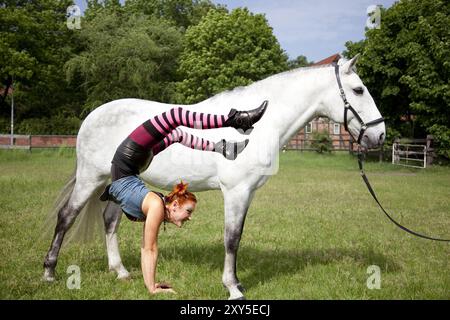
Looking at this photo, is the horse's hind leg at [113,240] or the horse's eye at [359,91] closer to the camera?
the horse's eye at [359,91]

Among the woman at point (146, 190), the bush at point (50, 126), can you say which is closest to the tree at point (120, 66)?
the bush at point (50, 126)

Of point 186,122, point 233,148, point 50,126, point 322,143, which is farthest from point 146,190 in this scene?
point 50,126

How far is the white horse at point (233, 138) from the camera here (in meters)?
4.23

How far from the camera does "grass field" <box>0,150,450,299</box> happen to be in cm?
443

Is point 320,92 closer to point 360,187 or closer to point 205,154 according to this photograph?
point 205,154

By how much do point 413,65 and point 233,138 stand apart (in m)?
20.7

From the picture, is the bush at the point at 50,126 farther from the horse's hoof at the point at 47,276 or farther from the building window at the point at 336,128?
the horse's hoof at the point at 47,276

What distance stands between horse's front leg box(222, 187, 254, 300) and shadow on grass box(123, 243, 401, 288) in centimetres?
55

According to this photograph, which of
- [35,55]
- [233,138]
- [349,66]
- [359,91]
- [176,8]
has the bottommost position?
[233,138]

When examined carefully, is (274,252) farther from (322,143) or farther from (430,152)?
(322,143)

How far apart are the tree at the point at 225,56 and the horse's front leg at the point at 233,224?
26.7 meters

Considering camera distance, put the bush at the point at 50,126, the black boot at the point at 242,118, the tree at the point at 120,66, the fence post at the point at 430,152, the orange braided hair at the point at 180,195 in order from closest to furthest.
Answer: the black boot at the point at 242,118 → the orange braided hair at the point at 180,195 → the fence post at the point at 430,152 → the tree at the point at 120,66 → the bush at the point at 50,126

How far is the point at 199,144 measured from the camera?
3.80m
